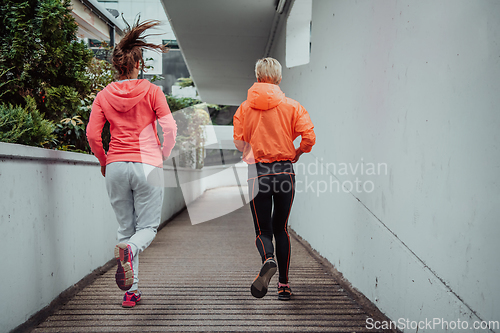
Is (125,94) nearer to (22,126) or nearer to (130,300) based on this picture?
(22,126)

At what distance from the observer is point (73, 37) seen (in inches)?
129

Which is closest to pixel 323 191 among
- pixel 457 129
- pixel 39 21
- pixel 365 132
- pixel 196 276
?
pixel 365 132

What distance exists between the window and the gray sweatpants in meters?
3.89

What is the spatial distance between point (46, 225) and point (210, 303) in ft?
3.97

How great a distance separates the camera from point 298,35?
553 centimetres

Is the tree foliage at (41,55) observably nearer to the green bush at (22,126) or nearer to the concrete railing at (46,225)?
the green bush at (22,126)

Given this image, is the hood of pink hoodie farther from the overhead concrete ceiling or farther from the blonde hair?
the overhead concrete ceiling

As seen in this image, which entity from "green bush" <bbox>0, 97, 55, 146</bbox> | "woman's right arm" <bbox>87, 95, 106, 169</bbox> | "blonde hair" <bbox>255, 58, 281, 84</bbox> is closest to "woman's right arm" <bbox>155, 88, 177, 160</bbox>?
"woman's right arm" <bbox>87, 95, 106, 169</bbox>

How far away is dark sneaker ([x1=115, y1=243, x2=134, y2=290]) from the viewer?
201 centimetres

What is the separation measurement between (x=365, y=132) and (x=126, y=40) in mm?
1789

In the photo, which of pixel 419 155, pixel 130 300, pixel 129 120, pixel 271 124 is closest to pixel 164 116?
pixel 129 120

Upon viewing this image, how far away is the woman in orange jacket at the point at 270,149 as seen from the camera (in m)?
2.42

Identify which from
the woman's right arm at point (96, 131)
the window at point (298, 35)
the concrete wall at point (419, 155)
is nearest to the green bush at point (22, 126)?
the woman's right arm at point (96, 131)

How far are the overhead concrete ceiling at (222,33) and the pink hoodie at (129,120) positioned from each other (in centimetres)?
390
